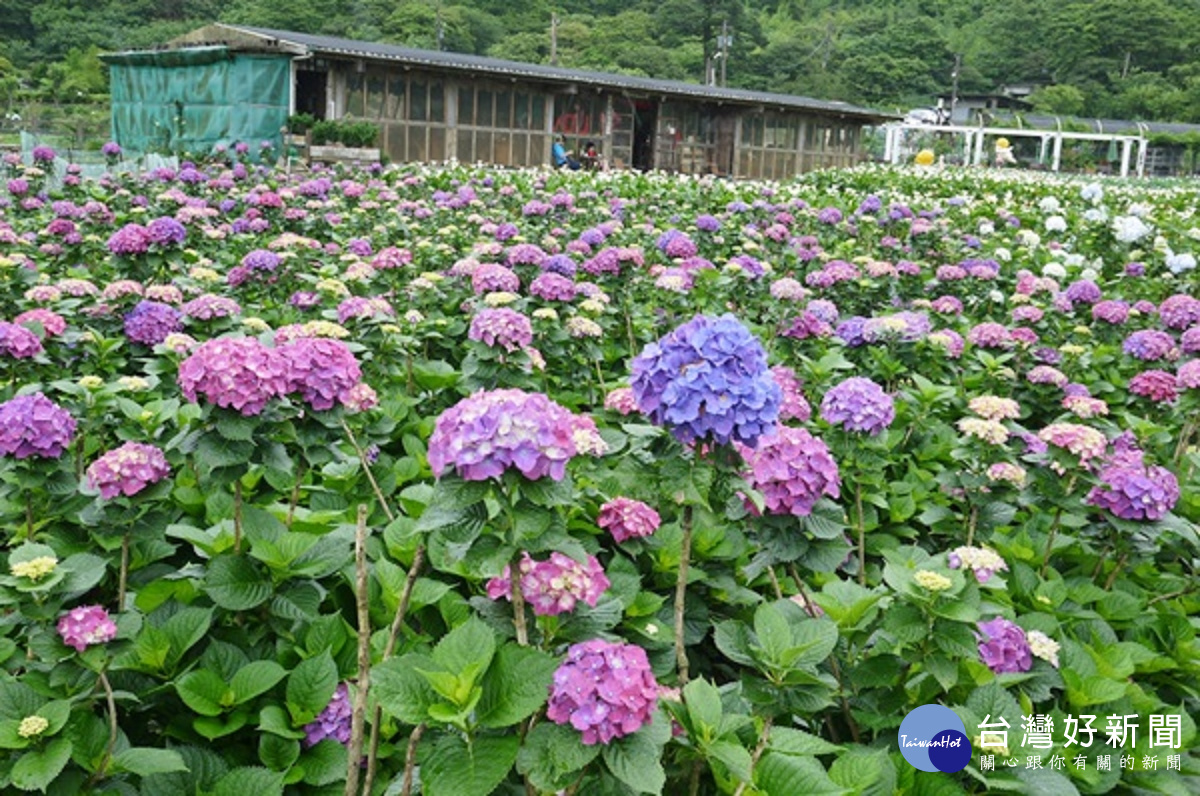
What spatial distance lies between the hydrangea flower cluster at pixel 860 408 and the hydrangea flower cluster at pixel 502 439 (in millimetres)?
1132

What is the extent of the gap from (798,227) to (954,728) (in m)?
6.86

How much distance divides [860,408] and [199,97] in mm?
19752

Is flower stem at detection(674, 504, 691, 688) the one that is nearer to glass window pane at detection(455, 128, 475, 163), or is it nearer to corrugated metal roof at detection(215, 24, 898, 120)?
corrugated metal roof at detection(215, 24, 898, 120)

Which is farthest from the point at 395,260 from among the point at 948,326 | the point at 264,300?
the point at 948,326

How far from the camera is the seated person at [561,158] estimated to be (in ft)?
64.5

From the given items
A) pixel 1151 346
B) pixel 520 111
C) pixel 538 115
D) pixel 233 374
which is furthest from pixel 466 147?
pixel 233 374

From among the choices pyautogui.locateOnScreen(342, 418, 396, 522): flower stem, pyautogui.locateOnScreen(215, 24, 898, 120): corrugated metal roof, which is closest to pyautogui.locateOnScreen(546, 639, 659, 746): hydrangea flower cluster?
pyautogui.locateOnScreen(342, 418, 396, 522): flower stem

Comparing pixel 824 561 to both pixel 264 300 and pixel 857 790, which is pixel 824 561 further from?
pixel 264 300

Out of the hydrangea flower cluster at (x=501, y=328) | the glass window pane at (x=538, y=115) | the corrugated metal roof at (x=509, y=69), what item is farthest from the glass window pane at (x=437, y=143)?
the hydrangea flower cluster at (x=501, y=328)

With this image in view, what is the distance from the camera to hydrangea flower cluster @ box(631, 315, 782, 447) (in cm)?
153

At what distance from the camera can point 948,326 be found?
507cm

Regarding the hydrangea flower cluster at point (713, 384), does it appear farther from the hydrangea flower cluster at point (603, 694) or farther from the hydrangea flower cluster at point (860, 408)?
the hydrangea flower cluster at point (860, 408)

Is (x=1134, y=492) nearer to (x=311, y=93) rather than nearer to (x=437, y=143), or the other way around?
(x=437, y=143)

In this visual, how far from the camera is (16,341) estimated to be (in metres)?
2.80
